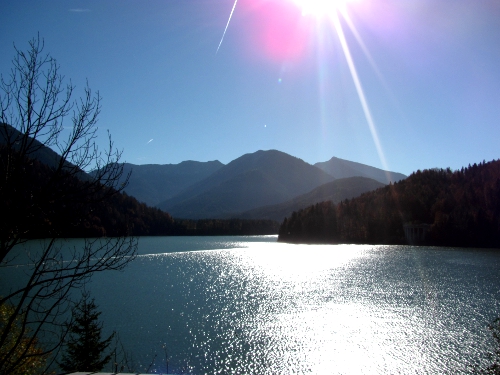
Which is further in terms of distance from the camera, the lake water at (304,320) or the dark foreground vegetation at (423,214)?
the dark foreground vegetation at (423,214)

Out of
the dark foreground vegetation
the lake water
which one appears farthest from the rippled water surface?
the dark foreground vegetation

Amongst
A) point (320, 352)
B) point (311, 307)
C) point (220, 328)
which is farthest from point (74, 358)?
point (311, 307)

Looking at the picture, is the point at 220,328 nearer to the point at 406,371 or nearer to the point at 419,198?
the point at 406,371

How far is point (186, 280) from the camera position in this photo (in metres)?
50.2

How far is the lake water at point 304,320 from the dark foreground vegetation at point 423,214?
65.3m

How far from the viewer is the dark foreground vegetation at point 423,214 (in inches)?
4380

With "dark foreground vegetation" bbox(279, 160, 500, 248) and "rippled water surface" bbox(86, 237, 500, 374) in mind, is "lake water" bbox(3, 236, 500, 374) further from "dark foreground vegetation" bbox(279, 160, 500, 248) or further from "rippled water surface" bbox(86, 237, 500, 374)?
"dark foreground vegetation" bbox(279, 160, 500, 248)

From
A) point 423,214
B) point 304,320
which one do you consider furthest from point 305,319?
point 423,214

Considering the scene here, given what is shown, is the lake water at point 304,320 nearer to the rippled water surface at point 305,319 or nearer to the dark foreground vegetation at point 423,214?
the rippled water surface at point 305,319

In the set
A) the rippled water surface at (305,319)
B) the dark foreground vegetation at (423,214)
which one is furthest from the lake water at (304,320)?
the dark foreground vegetation at (423,214)

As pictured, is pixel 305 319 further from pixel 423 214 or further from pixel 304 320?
pixel 423 214

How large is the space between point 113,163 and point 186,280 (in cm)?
4596

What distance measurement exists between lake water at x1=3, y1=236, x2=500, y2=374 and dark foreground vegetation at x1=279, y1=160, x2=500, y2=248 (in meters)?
65.3

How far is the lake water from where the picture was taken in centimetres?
2149
